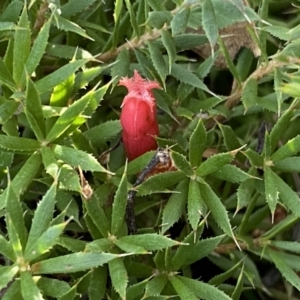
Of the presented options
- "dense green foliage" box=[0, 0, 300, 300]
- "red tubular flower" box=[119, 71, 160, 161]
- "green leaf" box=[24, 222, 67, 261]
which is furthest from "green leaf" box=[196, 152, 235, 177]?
"green leaf" box=[24, 222, 67, 261]

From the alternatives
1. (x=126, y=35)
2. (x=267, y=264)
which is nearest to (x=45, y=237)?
(x=126, y=35)

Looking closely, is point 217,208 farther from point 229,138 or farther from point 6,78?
point 6,78

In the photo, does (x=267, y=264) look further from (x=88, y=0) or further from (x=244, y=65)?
(x=88, y=0)

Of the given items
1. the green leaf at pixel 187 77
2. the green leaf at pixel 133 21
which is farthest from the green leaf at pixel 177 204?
the green leaf at pixel 133 21

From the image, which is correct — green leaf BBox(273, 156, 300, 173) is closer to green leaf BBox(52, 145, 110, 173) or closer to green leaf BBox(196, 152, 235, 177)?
green leaf BBox(196, 152, 235, 177)

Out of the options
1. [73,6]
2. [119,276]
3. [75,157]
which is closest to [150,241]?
[119,276]
